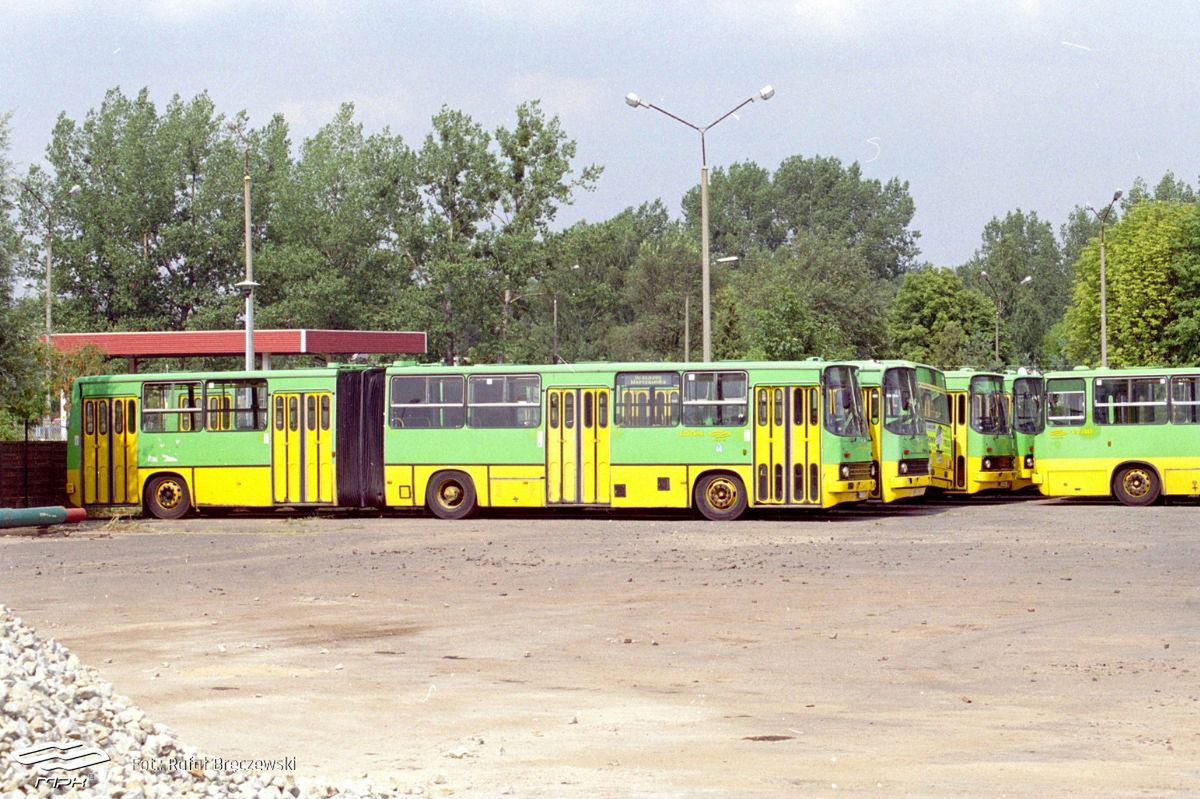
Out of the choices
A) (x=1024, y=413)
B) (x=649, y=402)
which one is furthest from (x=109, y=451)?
(x=1024, y=413)

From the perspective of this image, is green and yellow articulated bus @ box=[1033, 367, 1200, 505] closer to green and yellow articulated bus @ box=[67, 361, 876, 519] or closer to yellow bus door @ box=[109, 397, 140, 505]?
green and yellow articulated bus @ box=[67, 361, 876, 519]

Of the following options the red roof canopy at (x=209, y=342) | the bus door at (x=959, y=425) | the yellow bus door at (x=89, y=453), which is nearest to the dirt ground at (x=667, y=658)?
the yellow bus door at (x=89, y=453)

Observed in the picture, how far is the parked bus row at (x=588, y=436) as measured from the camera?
106 ft

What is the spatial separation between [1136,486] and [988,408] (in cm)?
382

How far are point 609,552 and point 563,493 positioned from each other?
8793 millimetres

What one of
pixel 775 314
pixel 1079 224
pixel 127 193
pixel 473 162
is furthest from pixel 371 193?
pixel 1079 224

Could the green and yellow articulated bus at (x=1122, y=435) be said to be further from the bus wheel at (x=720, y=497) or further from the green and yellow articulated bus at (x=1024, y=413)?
the bus wheel at (x=720, y=497)

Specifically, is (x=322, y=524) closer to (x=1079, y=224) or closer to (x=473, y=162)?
(x=473, y=162)

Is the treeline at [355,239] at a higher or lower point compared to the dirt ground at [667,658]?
higher

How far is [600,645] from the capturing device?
14.5 meters

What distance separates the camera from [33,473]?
37.2 metres

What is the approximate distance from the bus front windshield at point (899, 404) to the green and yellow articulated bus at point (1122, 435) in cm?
326

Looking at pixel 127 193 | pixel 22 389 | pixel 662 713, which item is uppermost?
pixel 127 193

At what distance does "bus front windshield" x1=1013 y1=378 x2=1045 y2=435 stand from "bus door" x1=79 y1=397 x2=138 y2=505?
17.8 m
